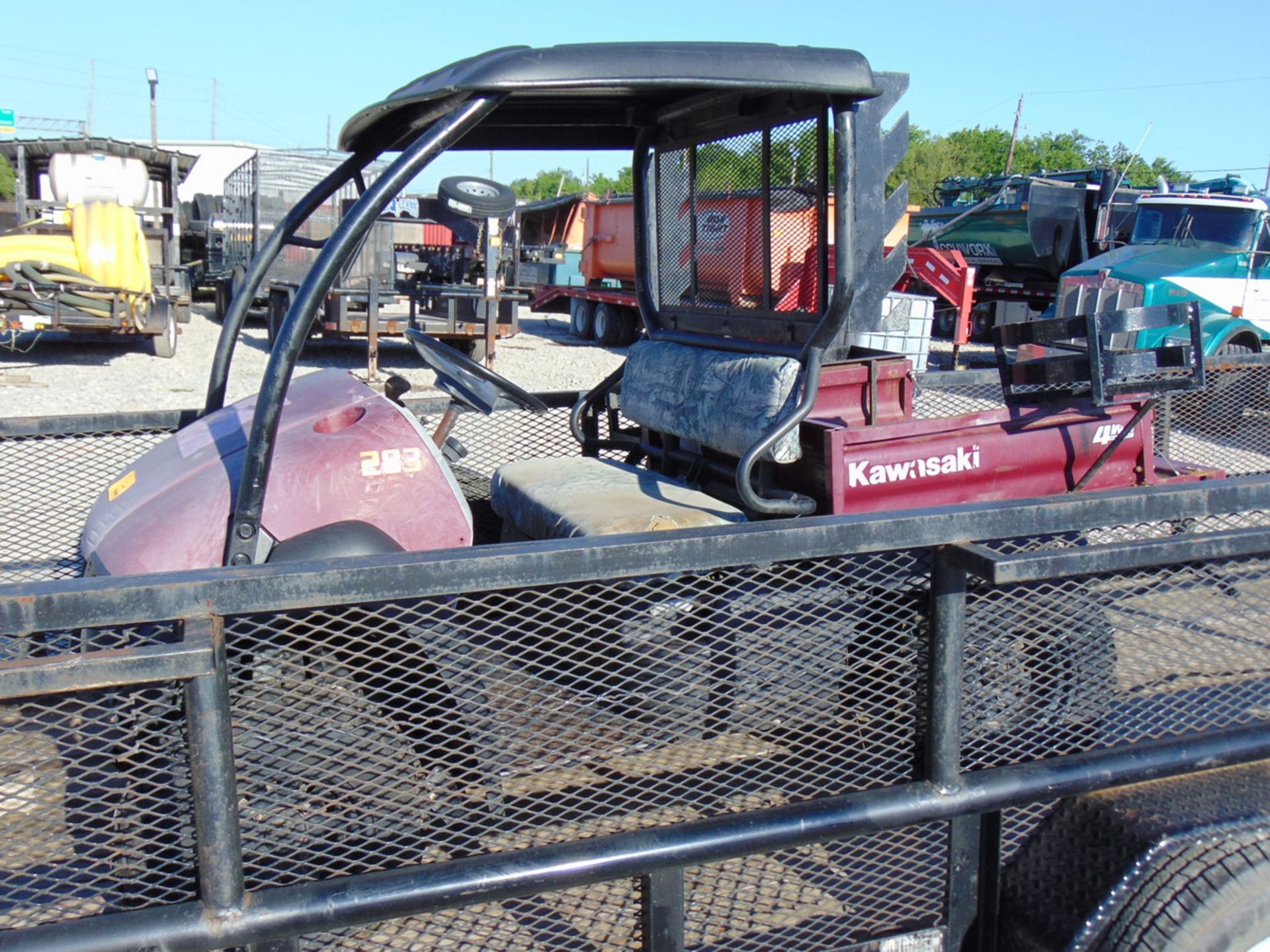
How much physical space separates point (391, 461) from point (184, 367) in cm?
1321

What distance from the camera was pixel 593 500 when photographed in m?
2.82

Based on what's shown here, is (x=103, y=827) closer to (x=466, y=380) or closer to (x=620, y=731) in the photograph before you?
(x=620, y=731)

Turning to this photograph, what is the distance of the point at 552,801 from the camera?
194 cm

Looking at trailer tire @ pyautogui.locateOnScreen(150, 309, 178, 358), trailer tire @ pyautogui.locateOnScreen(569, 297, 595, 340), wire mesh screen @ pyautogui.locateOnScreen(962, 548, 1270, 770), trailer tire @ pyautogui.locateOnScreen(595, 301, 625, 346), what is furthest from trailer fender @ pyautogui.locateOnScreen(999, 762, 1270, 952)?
trailer tire @ pyautogui.locateOnScreen(569, 297, 595, 340)

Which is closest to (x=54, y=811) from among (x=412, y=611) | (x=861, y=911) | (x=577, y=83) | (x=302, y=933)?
(x=302, y=933)

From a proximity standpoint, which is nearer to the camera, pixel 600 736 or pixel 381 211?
pixel 600 736

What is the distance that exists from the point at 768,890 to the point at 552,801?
19.8 inches

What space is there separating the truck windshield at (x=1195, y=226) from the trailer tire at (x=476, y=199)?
40.4 ft

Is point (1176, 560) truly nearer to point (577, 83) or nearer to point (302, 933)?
point (577, 83)

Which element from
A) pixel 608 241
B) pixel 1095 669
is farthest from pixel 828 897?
pixel 608 241

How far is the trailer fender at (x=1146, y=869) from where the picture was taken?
6.02 feet

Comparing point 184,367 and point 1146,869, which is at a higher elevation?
point 184,367

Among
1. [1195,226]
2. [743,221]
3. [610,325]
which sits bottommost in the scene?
[743,221]

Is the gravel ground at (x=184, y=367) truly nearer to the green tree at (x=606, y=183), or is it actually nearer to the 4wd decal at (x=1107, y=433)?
the 4wd decal at (x=1107, y=433)
